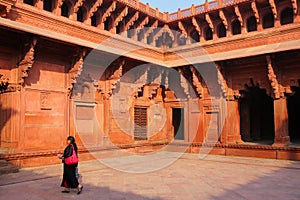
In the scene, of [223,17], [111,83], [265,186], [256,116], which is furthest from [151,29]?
[265,186]

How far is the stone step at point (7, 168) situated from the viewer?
860cm

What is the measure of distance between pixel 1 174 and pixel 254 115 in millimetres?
13372

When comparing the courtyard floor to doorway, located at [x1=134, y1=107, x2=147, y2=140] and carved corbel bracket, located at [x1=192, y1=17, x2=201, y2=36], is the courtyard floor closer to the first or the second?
doorway, located at [x1=134, y1=107, x2=147, y2=140]

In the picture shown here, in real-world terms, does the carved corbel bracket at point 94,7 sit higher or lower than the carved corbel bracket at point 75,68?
higher

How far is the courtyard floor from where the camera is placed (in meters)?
6.73

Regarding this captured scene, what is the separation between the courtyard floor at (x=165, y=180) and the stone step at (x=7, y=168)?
0.65 feet

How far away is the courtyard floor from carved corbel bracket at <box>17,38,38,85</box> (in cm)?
297

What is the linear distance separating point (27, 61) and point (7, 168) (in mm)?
3363

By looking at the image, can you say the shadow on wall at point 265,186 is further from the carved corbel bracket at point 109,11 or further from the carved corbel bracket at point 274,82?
the carved corbel bracket at point 109,11

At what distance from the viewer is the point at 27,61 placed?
9695 millimetres

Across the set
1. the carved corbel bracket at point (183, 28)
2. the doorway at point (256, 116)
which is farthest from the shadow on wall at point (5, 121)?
the doorway at point (256, 116)

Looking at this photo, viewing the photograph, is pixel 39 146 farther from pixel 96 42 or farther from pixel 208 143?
pixel 208 143

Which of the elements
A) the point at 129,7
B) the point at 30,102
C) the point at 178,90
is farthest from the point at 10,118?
the point at 178,90

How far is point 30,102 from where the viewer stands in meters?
10.2
